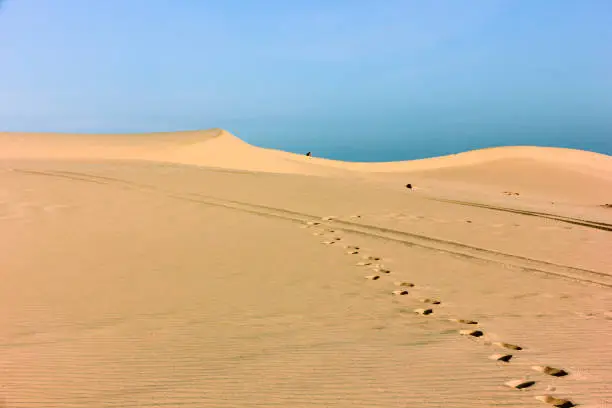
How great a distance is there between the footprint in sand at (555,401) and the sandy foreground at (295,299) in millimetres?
29

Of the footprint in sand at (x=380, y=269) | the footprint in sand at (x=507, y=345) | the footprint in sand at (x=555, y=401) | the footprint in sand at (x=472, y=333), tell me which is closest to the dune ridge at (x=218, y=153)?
the footprint in sand at (x=380, y=269)

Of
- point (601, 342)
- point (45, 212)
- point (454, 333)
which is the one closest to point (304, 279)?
point (454, 333)

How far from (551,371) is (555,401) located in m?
0.64

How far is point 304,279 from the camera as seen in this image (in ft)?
25.6

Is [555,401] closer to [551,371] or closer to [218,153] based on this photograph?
[551,371]

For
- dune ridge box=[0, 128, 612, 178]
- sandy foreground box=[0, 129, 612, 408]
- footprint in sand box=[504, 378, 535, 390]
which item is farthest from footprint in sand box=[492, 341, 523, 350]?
dune ridge box=[0, 128, 612, 178]

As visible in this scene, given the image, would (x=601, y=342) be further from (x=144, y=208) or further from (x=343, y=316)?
(x=144, y=208)

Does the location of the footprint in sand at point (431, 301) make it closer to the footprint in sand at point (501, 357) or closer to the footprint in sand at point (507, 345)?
the footprint in sand at point (507, 345)

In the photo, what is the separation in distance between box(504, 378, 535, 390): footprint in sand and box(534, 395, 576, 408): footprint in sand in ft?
A: 0.59

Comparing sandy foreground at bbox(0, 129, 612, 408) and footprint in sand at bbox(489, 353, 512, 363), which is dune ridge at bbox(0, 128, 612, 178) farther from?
footprint in sand at bbox(489, 353, 512, 363)

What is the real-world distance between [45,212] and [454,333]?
1051cm

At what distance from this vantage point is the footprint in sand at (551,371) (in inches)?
177

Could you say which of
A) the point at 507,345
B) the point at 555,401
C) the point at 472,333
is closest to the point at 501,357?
the point at 507,345

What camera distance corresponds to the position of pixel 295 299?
680cm
